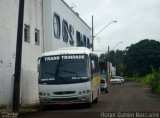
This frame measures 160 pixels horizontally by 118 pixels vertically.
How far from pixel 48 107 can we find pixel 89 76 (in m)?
2.79

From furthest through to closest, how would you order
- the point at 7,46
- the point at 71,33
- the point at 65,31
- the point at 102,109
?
the point at 71,33 → the point at 65,31 → the point at 7,46 → the point at 102,109

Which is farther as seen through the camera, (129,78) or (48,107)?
(129,78)

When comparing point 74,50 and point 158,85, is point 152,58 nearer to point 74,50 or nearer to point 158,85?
point 158,85

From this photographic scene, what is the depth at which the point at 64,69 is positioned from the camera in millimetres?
24359

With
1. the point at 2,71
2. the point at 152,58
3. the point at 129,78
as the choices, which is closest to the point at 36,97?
the point at 2,71

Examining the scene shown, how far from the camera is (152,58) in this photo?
116 meters

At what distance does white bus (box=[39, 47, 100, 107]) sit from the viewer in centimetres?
2380

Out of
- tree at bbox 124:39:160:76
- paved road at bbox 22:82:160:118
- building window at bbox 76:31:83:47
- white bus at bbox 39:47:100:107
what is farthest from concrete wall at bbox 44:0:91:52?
tree at bbox 124:39:160:76

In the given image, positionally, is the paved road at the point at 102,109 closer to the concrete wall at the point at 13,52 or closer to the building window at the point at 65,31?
the concrete wall at the point at 13,52

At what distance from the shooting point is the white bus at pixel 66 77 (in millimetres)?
23800

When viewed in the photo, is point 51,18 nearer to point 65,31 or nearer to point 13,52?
point 65,31

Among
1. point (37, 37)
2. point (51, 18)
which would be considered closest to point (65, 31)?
point (51, 18)

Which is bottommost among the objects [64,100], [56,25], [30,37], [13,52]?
[64,100]

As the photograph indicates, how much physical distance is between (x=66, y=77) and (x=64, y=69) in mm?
558
